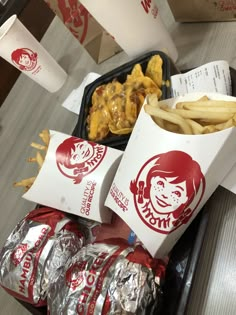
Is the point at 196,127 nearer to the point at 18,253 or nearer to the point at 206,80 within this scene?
the point at 206,80

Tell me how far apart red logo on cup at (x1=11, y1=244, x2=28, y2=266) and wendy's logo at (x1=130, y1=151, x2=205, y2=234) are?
0.94 feet

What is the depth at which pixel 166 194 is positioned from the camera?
73 centimetres

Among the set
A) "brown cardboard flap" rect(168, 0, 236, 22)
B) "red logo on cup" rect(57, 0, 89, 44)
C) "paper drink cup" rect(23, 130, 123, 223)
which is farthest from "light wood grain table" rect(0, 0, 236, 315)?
"paper drink cup" rect(23, 130, 123, 223)

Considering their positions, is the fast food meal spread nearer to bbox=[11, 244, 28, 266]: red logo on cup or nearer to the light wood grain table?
the light wood grain table

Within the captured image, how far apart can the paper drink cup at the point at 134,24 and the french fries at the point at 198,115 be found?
0.31 meters

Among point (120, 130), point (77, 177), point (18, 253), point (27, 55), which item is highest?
point (27, 55)

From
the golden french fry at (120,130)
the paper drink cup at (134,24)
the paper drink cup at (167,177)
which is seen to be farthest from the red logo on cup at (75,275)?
the paper drink cup at (134,24)

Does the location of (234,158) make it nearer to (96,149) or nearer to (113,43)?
(96,149)

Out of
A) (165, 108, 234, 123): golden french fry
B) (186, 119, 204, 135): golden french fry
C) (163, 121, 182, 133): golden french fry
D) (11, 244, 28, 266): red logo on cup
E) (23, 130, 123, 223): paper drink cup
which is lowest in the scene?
(11, 244, 28, 266): red logo on cup

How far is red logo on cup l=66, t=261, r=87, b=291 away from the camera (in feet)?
2.36

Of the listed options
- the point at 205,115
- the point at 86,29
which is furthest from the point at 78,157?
the point at 86,29

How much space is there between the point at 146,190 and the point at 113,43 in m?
0.65

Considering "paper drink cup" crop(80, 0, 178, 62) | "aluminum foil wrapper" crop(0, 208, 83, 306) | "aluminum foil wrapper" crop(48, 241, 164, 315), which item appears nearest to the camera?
"aluminum foil wrapper" crop(48, 241, 164, 315)

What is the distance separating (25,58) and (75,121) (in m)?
0.25
